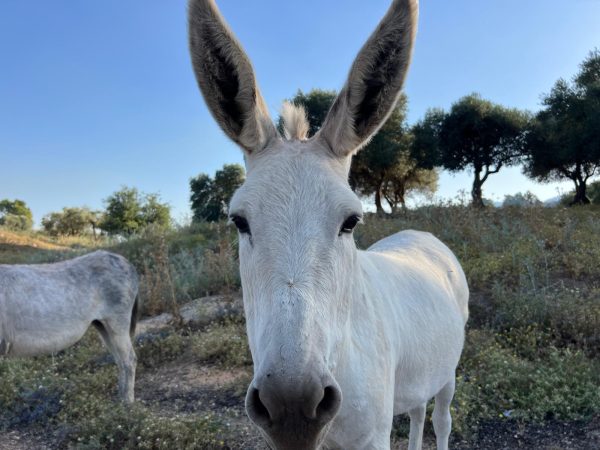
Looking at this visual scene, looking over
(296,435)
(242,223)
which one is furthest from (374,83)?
(296,435)

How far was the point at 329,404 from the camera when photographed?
1323 mm

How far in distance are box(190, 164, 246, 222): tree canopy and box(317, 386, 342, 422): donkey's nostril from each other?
3051cm

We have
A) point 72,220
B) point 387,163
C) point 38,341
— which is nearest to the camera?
point 38,341

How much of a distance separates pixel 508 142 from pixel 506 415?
26.8 metres

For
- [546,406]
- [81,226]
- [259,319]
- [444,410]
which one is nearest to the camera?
[259,319]

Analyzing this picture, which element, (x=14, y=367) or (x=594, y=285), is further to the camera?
Result: (x=594, y=285)

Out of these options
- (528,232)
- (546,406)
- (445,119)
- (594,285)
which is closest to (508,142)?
(445,119)

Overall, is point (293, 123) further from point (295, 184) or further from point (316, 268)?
point (316, 268)

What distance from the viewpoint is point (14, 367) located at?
236 inches

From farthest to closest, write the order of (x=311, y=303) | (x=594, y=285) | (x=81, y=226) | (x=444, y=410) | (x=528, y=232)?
1. (x=81, y=226)
2. (x=528, y=232)
3. (x=594, y=285)
4. (x=444, y=410)
5. (x=311, y=303)

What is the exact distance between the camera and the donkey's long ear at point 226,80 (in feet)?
6.33

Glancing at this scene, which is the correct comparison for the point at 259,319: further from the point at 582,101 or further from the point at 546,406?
the point at 582,101

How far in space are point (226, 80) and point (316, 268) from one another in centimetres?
112

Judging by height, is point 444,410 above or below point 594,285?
below
